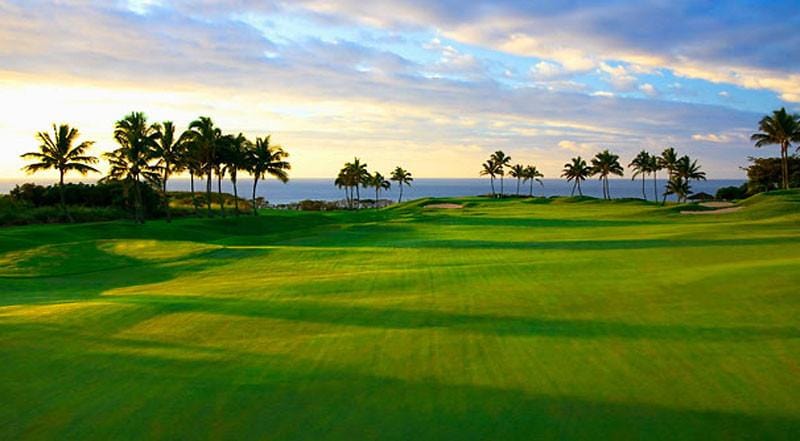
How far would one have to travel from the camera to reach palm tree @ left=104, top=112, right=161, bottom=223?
55656 millimetres

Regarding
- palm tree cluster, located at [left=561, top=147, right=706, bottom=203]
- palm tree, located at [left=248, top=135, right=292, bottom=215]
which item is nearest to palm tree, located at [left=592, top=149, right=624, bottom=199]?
palm tree cluster, located at [left=561, top=147, right=706, bottom=203]

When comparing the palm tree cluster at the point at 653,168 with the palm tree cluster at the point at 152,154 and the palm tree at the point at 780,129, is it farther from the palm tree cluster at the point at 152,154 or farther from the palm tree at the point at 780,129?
the palm tree cluster at the point at 152,154

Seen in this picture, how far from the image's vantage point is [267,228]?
187 feet

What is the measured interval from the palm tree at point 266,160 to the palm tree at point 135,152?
13174 millimetres

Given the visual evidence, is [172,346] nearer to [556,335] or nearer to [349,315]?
[349,315]

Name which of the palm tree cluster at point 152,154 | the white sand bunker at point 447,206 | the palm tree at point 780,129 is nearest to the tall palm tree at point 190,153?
the palm tree cluster at point 152,154

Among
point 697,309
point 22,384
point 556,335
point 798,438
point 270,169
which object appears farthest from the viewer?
point 270,169

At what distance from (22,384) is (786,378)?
1198 centimetres

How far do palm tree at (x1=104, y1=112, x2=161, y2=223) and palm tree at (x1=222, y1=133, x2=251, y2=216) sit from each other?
7994 millimetres

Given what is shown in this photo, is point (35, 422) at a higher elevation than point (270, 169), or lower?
lower

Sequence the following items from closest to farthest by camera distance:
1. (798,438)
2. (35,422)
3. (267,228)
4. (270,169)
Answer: (798,438)
(35,422)
(267,228)
(270,169)

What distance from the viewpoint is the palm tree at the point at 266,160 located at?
69.8 m

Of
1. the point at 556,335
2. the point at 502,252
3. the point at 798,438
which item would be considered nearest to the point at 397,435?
the point at 798,438

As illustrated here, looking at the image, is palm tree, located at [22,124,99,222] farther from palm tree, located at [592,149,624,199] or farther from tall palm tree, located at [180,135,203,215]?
palm tree, located at [592,149,624,199]
